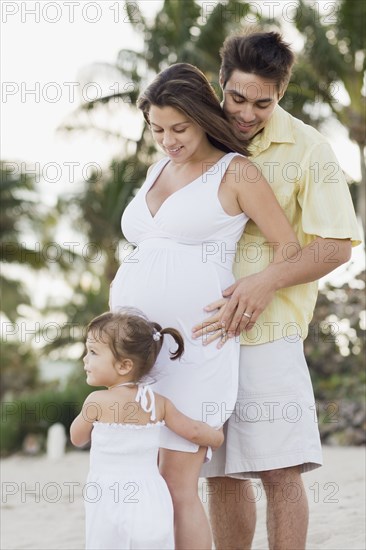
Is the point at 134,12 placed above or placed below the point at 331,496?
above

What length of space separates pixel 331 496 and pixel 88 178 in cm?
1373

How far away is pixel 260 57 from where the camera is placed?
3768 mm

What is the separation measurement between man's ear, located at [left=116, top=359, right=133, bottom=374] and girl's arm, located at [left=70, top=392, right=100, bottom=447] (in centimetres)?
15

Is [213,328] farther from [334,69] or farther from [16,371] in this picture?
[16,371]

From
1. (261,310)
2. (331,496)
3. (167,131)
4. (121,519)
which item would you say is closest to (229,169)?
(167,131)

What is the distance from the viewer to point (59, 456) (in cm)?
1204

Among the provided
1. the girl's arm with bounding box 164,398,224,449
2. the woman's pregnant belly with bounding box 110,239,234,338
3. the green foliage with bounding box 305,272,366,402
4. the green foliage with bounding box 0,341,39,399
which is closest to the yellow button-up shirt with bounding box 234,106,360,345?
the woman's pregnant belly with bounding box 110,239,234,338

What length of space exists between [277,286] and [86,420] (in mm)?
913

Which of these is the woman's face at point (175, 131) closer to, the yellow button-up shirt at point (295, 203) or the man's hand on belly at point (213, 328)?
the yellow button-up shirt at point (295, 203)

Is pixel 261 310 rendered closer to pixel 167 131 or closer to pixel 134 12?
pixel 167 131

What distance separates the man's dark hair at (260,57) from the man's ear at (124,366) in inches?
48.8

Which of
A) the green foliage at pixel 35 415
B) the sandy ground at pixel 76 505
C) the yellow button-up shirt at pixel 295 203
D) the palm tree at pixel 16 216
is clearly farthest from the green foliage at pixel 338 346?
the palm tree at pixel 16 216

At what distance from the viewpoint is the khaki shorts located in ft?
12.2

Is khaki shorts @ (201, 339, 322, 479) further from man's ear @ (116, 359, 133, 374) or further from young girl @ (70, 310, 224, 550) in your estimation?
man's ear @ (116, 359, 133, 374)
